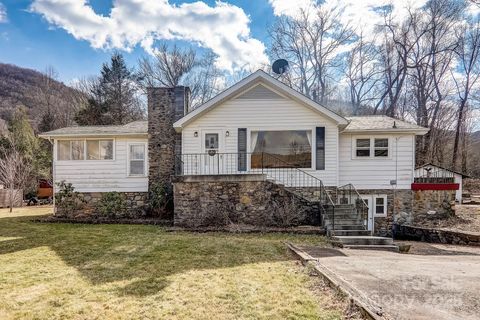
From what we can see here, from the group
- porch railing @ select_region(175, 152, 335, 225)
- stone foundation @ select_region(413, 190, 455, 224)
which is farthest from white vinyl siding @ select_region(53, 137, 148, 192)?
stone foundation @ select_region(413, 190, 455, 224)

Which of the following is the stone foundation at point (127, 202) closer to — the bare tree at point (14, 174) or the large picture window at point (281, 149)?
the large picture window at point (281, 149)

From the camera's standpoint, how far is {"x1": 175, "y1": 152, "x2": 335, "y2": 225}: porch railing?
11.7 meters

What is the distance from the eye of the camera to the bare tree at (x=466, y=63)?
941 inches

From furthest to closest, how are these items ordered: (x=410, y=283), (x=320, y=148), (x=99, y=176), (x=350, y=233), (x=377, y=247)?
(x=99, y=176), (x=320, y=148), (x=350, y=233), (x=377, y=247), (x=410, y=283)

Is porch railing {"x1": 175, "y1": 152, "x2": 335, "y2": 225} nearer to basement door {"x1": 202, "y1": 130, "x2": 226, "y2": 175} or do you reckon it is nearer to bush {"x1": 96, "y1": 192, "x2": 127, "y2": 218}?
basement door {"x1": 202, "y1": 130, "x2": 226, "y2": 175}

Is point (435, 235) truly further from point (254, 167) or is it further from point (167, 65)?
point (167, 65)

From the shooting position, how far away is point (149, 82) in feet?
98.5

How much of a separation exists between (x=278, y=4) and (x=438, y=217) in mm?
19821

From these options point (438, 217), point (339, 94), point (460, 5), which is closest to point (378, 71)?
point (339, 94)

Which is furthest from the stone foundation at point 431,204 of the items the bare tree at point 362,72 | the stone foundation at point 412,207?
the bare tree at point 362,72

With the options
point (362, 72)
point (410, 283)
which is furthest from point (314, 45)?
point (410, 283)

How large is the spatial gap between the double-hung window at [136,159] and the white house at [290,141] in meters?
0.82

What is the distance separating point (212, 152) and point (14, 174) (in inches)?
530

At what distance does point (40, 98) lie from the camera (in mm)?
30391
